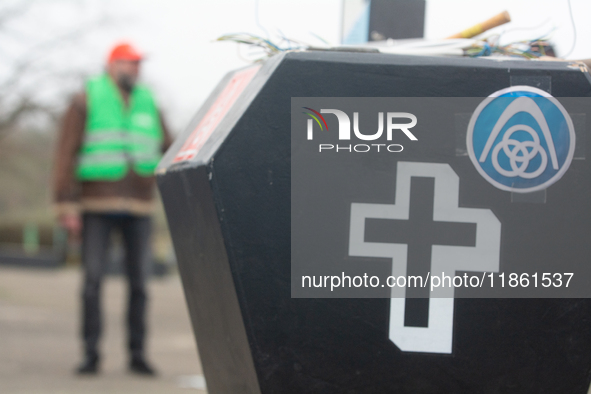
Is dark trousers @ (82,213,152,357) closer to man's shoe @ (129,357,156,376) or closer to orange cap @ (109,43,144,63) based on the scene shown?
man's shoe @ (129,357,156,376)

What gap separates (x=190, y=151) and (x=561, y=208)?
0.79 meters

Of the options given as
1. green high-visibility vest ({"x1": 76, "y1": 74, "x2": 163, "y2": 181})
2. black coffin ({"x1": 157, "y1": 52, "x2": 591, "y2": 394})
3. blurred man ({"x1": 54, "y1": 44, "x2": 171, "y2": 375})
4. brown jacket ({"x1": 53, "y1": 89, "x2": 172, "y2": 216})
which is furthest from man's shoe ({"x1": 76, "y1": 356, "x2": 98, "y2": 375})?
black coffin ({"x1": 157, "y1": 52, "x2": 591, "y2": 394})

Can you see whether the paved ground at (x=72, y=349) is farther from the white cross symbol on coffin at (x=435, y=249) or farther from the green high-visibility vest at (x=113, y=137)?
the white cross symbol on coffin at (x=435, y=249)

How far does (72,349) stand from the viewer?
12.7 feet

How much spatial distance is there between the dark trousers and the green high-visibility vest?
22cm

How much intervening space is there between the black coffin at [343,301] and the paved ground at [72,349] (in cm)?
159

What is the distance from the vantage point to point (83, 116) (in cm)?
330

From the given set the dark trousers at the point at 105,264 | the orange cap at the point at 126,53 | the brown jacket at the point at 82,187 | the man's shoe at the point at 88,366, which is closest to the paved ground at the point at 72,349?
the man's shoe at the point at 88,366

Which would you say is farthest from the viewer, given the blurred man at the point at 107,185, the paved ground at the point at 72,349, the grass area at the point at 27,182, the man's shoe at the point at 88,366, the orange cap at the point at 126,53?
the grass area at the point at 27,182

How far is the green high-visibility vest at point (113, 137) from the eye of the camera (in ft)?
10.7

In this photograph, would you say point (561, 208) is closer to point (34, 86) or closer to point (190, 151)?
point (190, 151)

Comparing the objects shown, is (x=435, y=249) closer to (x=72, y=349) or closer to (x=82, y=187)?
(x=82, y=187)

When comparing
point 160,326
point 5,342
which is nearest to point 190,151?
point 5,342

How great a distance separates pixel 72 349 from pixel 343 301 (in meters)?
2.89
